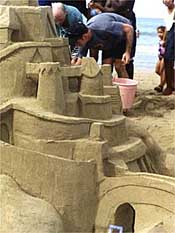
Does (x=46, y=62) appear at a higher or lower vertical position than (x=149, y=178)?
higher

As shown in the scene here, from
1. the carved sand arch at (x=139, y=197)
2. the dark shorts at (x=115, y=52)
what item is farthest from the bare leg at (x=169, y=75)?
the carved sand arch at (x=139, y=197)

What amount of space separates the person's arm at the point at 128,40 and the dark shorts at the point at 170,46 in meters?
0.88

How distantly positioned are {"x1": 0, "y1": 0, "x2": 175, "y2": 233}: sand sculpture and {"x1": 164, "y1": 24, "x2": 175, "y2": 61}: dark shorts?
270cm

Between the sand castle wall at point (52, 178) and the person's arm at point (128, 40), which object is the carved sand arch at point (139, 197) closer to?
the sand castle wall at point (52, 178)

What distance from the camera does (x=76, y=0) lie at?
22.6 feet

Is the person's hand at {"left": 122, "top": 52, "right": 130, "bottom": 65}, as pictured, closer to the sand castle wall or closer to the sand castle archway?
the sand castle archway

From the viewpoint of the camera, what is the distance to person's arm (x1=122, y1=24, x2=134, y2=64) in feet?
21.6

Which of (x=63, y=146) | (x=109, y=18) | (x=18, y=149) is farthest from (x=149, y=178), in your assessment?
(x=109, y=18)

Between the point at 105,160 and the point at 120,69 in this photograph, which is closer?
the point at 105,160

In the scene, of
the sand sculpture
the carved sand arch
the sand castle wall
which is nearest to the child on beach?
the sand sculpture

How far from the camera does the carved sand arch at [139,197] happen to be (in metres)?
4.09

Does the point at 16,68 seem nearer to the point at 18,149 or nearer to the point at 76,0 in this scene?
the point at 18,149

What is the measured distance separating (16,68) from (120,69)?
2.81m

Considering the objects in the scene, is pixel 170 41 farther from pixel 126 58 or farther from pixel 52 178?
pixel 52 178
